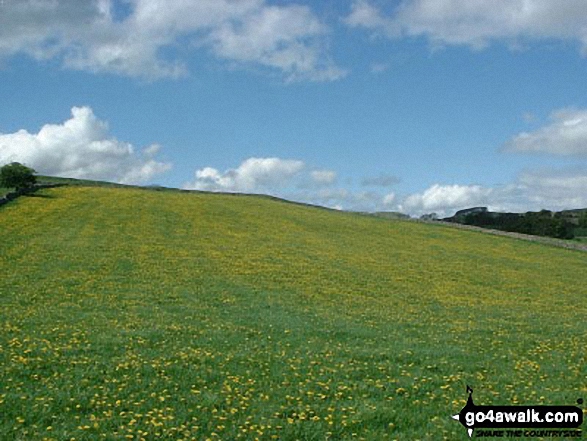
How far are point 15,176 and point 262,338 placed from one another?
6462 centimetres

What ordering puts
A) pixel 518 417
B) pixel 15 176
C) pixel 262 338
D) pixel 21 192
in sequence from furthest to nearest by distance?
pixel 15 176 < pixel 21 192 < pixel 262 338 < pixel 518 417

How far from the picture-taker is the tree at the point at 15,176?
73125 millimetres

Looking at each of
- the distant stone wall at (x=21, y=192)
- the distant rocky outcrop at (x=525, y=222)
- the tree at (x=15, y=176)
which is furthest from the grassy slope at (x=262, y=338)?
the distant rocky outcrop at (x=525, y=222)

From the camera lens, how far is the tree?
240ft

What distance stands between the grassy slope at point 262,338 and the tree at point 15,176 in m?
28.6

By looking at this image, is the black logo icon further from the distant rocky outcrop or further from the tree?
the distant rocky outcrop

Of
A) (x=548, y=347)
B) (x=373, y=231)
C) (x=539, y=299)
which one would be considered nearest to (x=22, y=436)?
(x=548, y=347)

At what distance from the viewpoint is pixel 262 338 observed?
715 inches

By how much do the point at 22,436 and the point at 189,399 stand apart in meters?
3.15

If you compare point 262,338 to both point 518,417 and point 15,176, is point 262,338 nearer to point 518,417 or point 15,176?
point 518,417

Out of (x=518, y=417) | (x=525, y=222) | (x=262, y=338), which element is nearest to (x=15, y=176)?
(x=262, y=338)

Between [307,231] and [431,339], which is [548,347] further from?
[307,231]

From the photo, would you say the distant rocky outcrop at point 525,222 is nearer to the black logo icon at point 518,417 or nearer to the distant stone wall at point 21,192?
the distant stone wall at point 21,192

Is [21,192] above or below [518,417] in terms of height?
above
